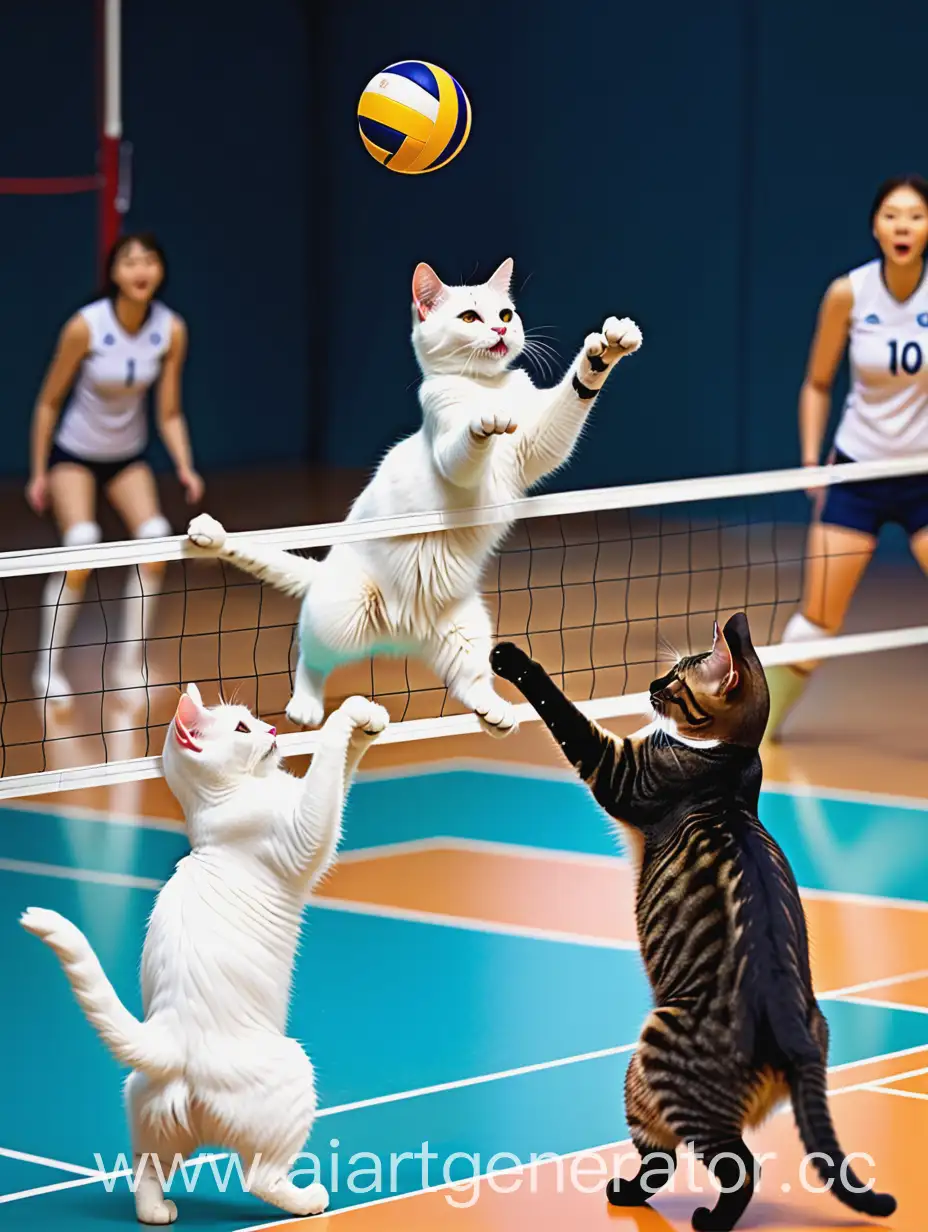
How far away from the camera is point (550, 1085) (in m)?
5.14

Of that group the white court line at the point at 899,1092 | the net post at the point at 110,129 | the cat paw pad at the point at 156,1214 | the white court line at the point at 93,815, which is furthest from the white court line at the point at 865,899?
the net post at the point at 110,129

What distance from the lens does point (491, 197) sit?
1524 cm

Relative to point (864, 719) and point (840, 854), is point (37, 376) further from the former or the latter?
point (840, 854)

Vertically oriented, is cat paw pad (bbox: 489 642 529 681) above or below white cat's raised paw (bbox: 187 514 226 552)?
below

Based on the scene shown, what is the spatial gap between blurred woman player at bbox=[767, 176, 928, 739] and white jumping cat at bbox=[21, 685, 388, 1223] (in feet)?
13.1

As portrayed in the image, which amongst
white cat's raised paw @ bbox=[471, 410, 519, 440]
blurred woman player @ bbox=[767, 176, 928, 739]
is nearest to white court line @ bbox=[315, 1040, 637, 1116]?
white cat's raised paw @ bbox=[471, 410, 519, 440]

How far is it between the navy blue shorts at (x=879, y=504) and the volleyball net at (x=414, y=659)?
468mm

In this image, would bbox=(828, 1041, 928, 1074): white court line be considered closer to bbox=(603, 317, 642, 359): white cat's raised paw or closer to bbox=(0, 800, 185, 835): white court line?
bbox=(603, 317, 642, 359): white cat's raised paw

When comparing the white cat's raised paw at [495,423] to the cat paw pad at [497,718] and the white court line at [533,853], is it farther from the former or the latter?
the white court line at [533,853]

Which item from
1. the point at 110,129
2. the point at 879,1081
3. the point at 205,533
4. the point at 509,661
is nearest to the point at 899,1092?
the point at 879,1081

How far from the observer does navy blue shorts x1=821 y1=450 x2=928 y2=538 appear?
808 centimetres

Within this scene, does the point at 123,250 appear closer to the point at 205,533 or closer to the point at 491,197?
the point at 205,533

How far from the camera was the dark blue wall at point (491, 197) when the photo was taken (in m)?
13.6

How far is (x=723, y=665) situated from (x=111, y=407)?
5.44m
